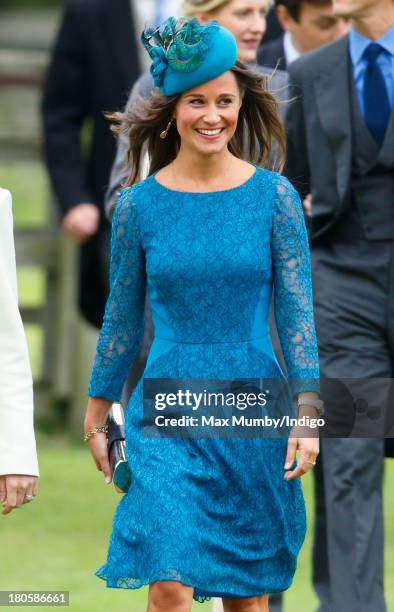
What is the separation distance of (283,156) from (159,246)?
0.78m

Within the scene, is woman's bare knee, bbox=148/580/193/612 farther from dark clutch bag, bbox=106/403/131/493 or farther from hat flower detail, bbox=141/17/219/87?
hat flower detail, bbox=141/17/219/87

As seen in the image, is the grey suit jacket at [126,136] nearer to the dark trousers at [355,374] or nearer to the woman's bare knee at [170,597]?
the dark trousers at [355,374]

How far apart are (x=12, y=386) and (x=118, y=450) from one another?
0.61 meters

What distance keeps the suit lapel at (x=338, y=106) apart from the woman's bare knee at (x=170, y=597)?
203 cm

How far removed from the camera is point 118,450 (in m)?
5.63

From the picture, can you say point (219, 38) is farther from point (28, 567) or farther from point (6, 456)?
point (28, 567)

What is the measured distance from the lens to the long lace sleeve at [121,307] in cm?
562

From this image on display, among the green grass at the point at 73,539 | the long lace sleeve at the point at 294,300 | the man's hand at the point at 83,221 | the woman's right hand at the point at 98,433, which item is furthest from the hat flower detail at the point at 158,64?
the man's hand at the point at 83,221

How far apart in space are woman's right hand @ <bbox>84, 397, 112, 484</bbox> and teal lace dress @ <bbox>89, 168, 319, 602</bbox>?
101 millimetres

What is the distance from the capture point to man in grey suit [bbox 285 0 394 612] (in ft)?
22.3

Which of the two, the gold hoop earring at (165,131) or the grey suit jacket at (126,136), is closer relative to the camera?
the gold hoop earring at (165,131)

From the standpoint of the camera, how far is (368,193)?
272 inches

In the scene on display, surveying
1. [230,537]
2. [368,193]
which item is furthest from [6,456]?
[368,193]

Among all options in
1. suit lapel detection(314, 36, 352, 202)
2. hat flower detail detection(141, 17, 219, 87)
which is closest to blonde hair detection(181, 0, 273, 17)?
suit lapel detection(314, 36, 352, 202)
